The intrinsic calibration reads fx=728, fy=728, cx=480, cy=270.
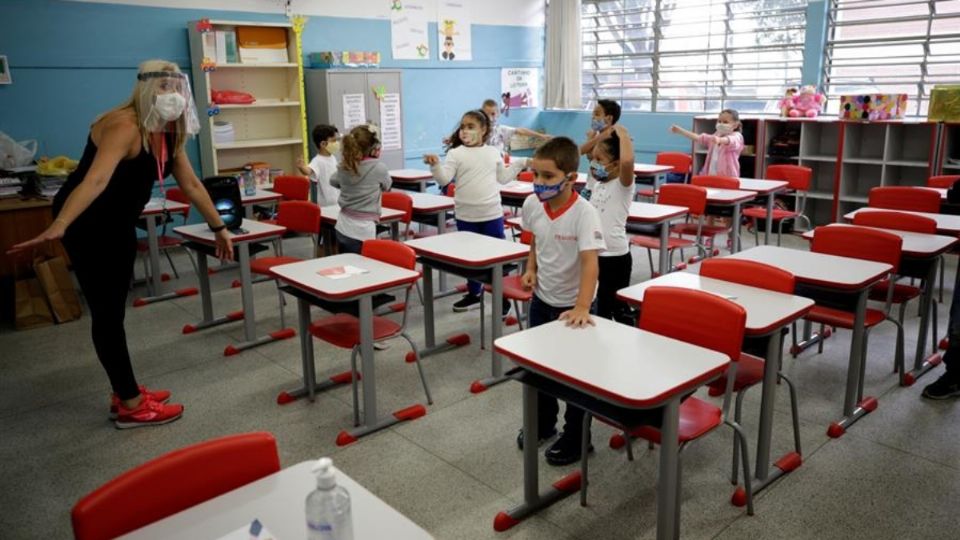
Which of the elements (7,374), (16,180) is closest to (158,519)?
(7,374)

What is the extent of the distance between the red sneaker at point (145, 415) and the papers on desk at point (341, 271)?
1.05m

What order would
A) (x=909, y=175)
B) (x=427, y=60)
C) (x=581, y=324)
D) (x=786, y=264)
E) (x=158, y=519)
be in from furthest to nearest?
(x=427, y=60)
(x=909, y=175)
(x=786, y=264)
(x=581, y=324)
(x=158, y=519)

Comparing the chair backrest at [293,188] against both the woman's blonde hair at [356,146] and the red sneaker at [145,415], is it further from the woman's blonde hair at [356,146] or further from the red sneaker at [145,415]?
the red sneaker at [145,415]

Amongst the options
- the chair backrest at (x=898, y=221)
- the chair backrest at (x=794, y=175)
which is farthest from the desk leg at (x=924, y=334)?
the chair backrest at (x=794, y=175)

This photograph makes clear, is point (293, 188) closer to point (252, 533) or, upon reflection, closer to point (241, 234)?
point (241, 234)

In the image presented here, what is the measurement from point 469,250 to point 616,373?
1898 millimetres

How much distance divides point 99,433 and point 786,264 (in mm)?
3443

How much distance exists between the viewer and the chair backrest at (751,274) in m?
3.05

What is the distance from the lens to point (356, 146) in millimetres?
4574

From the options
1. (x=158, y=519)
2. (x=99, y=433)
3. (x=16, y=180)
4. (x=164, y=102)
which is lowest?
(x=99, y=433)

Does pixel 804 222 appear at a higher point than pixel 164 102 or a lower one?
lower

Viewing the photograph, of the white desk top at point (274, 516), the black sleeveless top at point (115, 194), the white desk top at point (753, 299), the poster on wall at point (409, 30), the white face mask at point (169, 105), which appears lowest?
the white desk top at point (274, 516)

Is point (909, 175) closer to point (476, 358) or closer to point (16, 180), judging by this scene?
point (476, 358)

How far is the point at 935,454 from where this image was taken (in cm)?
317
